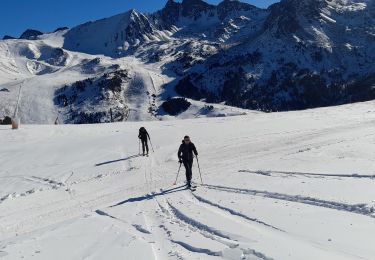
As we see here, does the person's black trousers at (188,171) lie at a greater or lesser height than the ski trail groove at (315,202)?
greater

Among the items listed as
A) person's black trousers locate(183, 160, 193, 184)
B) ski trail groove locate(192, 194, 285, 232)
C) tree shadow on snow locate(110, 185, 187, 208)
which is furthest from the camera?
person's black trousers locate(183, 160, 193, 184)

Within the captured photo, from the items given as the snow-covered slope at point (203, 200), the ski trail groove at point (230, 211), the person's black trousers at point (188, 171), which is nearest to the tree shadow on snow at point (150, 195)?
the snow-covered slope at point (203, 200)

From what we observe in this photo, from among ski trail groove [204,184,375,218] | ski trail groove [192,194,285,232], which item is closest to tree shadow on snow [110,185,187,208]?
ski trail groove [192,194,285,232]

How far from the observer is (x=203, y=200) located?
721 inches

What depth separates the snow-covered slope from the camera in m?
12.3

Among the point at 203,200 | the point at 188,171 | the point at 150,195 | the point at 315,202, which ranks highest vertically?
the point at 188,171

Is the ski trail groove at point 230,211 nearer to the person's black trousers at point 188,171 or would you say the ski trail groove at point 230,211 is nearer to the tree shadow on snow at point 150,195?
the tree shadow on snow at point 150,195

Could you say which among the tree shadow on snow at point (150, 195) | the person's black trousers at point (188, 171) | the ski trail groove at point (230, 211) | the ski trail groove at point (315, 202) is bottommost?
the tree shadow on snow at point (150, 195)

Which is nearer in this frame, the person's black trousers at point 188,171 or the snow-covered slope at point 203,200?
the snow-covered slope at point 203,200

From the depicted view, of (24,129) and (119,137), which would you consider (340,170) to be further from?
(24,129)

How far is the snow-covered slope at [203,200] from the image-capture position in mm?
12266

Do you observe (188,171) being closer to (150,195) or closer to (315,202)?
(150,195)

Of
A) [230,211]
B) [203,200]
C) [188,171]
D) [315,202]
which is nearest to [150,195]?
[188,171]

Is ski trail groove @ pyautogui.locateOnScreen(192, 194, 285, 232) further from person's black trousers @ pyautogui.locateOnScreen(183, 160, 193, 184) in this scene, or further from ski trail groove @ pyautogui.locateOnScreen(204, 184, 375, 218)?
person's black trousers @ pyautogui.locateOnScreen(183, 160, 193, 184)
